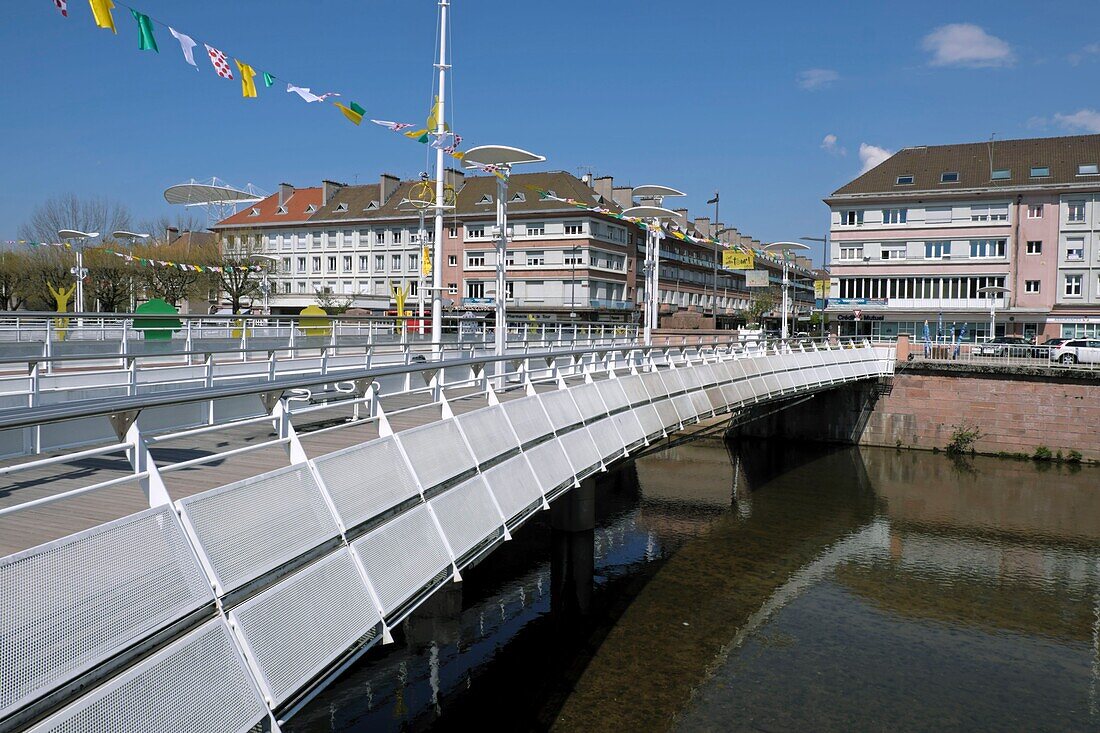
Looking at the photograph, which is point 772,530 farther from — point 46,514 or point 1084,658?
point 46,514

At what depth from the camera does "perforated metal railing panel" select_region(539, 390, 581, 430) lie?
38.5 feet

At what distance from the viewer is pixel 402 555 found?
6.87m

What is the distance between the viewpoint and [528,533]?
20891 mm

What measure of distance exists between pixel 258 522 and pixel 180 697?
1335mm

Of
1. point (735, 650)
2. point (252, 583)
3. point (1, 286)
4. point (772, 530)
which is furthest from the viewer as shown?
point (1, 286)

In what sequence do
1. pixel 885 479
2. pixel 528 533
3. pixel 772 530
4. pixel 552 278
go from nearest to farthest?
1. pixel 528 533
2. pixel 772 530
3. pixel 885 479
4. pixel 552 278

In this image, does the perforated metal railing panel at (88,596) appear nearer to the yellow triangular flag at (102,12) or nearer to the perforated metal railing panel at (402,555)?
the perforated metal railing panel at (402,555)

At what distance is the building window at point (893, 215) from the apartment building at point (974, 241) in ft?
0.21

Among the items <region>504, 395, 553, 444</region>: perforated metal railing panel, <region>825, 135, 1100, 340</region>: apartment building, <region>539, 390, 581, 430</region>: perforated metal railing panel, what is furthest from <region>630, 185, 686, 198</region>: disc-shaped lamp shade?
<region>825, 135, 1100, 340</region>: apartment building

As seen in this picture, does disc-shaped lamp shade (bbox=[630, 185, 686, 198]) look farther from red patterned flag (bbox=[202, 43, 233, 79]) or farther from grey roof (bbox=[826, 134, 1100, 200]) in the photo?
grey roof (bbox=[826, 134, 1100, 200])

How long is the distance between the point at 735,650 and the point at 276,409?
10782mm

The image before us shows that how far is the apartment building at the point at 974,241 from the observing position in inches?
2100

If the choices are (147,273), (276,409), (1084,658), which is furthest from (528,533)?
(147,273)

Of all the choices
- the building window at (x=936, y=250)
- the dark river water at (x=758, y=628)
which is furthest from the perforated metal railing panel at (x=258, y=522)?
the building window at (x=936, y=250)
